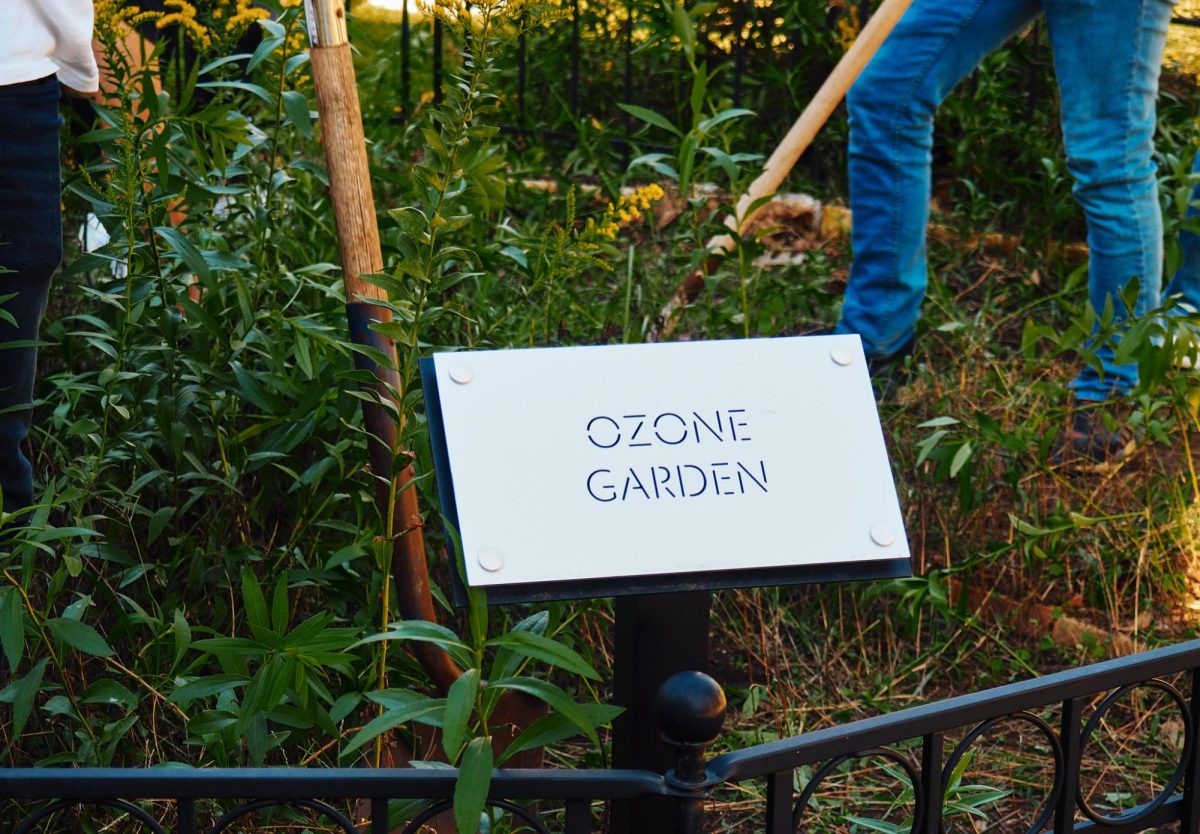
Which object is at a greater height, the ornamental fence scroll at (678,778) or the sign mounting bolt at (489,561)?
the sign mounting bolt at (489,561)

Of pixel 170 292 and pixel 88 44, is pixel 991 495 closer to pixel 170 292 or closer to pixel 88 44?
pixel 170 292

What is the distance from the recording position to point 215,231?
192cm

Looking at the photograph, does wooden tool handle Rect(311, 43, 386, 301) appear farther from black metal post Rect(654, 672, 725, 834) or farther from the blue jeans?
the blue jeans

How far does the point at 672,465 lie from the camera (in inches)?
44.4

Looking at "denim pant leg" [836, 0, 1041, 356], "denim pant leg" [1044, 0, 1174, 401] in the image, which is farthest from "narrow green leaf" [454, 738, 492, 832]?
"denim pant leg" [836, 0, 1041, 356]

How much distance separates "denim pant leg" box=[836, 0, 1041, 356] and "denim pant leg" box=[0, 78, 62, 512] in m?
1.64

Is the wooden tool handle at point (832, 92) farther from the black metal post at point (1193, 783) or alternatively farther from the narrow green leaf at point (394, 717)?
the narrow green leaf at point (394, 717)

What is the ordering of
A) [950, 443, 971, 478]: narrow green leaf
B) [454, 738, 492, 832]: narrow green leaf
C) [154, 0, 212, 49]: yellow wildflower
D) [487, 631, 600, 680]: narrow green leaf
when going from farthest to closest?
[950, 443, 971, 478]: narrow green leaf, [154, 0, 212, 49]: yellow wildflower, [487, 631, 600, 680]: narrow green leaf, [454, 738, 492, 832]: narrow green leaf

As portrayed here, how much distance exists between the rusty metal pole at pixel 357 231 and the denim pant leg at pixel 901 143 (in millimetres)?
1462

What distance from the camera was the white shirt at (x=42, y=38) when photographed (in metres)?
1.46

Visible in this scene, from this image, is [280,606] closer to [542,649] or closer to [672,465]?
[542,649]

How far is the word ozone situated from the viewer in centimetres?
112

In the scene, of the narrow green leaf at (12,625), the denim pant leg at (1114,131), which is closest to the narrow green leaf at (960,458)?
the denim pant leg at (1114,131)

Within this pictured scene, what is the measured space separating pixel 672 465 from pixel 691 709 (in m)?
0.23
